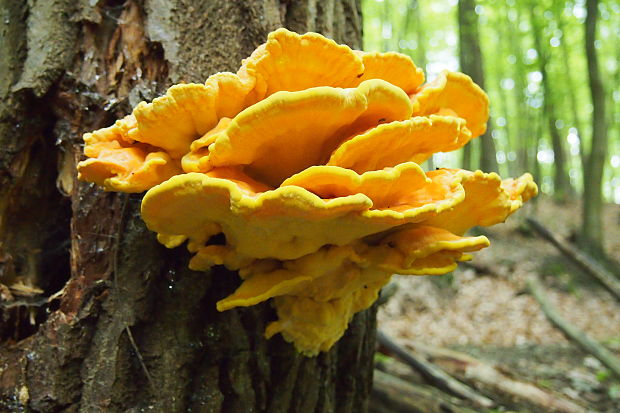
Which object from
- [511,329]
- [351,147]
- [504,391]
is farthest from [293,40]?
[511,329]

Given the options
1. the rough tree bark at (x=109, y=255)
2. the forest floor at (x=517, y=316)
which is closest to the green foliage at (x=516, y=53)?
the forest floor at (x=517, y=316)

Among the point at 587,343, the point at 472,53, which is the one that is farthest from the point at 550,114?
the point at 587,343

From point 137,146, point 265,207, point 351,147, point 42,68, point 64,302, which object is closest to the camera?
point 265,207

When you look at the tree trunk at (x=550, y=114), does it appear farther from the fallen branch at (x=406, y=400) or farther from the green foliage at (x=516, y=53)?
the fallen branch at (x=406, y=400)

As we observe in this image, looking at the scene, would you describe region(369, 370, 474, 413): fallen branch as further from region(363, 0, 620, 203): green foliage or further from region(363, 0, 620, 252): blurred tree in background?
region(363, 0, 620, 203): green foliage

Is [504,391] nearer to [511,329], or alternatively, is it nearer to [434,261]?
[434,261]

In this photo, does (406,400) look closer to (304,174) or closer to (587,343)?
(587,343)
